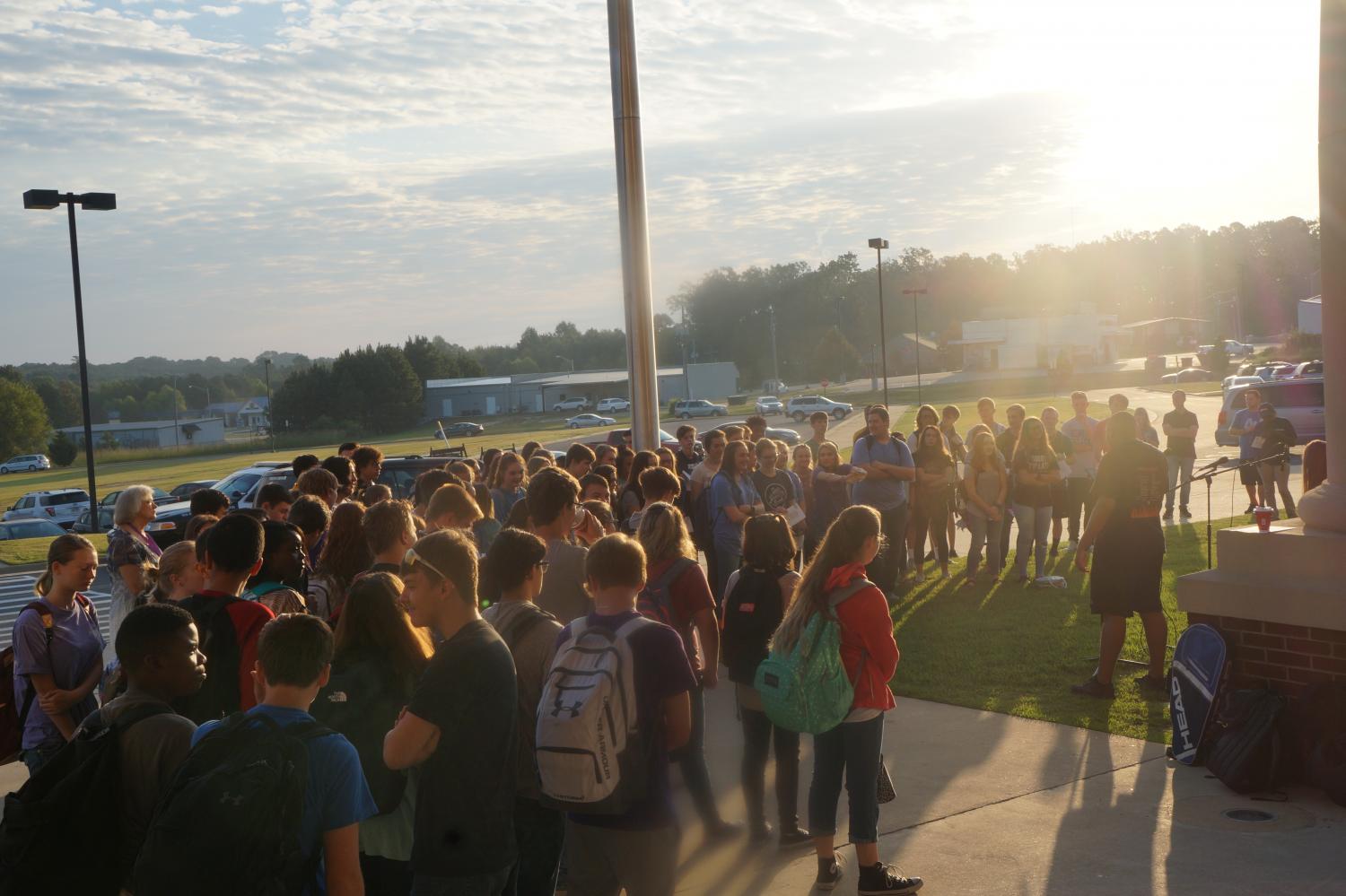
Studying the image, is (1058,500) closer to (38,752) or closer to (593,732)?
(593,732)

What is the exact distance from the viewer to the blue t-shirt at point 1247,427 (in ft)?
57.5

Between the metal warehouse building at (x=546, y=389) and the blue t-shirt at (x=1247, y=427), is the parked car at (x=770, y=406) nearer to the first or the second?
the metal warehouse building at (x=546, y=389)

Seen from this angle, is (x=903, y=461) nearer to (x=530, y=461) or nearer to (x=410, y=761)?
(x=530, y=461)

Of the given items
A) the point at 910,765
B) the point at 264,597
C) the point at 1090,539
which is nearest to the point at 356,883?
the point at 264,597

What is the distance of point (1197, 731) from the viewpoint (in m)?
6.89

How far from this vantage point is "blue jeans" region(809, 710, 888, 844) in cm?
531

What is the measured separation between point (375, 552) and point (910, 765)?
3.61 m

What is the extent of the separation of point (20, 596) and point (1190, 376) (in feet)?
→ 239

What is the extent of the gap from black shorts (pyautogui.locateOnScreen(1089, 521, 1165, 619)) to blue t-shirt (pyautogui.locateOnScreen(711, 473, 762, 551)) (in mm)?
2821

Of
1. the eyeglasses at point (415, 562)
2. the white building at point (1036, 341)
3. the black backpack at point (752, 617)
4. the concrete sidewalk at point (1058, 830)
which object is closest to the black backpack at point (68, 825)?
the eyeglasses at point (415, 562)

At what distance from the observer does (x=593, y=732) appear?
4020 millimetres

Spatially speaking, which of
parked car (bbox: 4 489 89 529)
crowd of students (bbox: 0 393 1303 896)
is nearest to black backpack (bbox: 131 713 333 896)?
crowd of students (bbox: 0 393 1303 896)

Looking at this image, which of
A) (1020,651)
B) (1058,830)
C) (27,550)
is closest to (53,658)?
(1058,830)

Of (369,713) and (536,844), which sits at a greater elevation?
(369,713)
